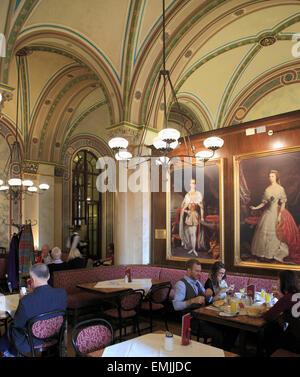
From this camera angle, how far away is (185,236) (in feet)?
22.5

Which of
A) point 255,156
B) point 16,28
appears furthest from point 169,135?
point 16,28

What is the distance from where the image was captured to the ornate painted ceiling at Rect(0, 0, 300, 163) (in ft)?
20.5

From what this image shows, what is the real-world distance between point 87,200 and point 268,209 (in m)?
8.84

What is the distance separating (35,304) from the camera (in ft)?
10.5

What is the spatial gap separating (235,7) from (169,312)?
586 centimetres

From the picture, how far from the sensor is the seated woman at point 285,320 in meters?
3.17

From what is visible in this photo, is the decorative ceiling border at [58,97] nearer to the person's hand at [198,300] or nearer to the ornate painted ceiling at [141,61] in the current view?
the ornate painted ceiling at [141,61]

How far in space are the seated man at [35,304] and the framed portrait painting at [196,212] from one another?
3.63 m

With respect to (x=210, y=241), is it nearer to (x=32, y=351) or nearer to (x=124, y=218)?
(x=124, y=218)

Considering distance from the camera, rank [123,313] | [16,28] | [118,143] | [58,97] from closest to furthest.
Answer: [118,143]
[123,313]
[16,28]
[58,97]

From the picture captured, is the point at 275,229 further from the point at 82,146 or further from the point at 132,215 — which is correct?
the point at 82,146

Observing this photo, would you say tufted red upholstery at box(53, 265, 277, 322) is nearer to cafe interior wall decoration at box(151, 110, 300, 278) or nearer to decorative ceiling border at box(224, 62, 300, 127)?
cafe interior wall decoration at box(151, 110, 300, 278)

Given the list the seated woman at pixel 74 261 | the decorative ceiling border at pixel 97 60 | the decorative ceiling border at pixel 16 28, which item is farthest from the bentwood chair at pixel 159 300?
the decorative ceiling border at pixel 16 28

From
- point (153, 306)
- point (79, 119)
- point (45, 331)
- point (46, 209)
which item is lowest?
point (153, 306)
